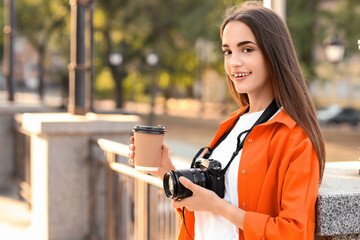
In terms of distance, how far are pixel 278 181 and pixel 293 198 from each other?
0.10 meters

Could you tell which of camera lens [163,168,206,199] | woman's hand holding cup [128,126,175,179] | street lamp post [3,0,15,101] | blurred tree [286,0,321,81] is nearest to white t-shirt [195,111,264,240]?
camera lens [163,168,206,199]

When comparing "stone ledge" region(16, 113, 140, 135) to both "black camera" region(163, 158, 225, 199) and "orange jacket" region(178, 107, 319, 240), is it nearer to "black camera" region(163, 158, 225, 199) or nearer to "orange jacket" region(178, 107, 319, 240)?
"black camera" region(163, 158, 225, 199)

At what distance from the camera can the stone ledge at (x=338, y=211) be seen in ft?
6.30

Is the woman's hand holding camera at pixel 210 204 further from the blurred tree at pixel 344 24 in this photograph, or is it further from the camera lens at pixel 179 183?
the blurred tree at pixel 344 24

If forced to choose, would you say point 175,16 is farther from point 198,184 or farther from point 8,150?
point 198,184

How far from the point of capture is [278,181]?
1747 mm

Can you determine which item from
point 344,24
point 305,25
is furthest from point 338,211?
point 344,24

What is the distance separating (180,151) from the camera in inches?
669

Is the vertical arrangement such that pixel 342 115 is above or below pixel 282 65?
below

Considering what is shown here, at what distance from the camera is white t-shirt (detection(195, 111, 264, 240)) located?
1906 mm

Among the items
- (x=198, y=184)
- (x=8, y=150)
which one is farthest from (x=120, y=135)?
(x=8, y=150)

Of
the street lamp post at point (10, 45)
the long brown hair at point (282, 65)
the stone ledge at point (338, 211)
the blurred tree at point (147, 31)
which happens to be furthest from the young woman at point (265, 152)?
the blurred tree at point (147, 31)

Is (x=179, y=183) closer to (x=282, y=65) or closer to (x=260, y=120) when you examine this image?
(x=260, y=120)

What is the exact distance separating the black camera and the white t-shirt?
4 cm
